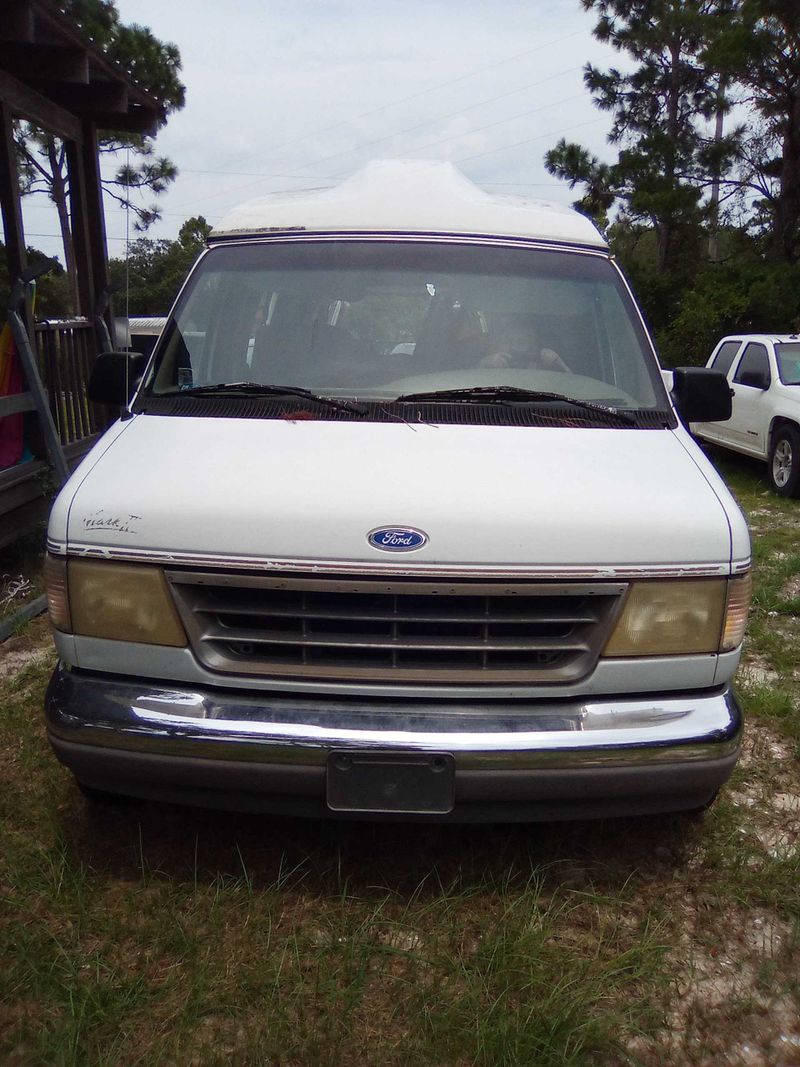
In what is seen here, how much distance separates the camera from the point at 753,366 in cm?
1002

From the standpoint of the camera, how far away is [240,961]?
2467 mm

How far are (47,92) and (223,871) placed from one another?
23.0 feet

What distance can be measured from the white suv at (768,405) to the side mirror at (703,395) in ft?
18.8

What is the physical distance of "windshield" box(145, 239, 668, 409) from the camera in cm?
332

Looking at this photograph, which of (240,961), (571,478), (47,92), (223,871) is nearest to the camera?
(240,961)

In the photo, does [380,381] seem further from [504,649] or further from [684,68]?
[684,68]

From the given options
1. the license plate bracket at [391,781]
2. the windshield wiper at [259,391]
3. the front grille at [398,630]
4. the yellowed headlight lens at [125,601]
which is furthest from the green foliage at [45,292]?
the license plate bracket at [391,781]

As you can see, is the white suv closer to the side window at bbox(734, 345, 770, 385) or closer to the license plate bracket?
the side window at bbox(734, 345, 770, 385)

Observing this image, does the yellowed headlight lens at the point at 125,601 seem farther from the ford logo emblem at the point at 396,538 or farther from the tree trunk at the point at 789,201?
the tree trunk at the point at 789,201

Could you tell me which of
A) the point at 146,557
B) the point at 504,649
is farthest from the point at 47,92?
the point at 504,649

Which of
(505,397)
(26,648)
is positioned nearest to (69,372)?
(26,648)

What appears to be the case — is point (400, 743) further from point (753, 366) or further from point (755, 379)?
point (753, 366)

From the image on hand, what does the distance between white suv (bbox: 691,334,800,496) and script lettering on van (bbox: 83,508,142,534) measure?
7.71 metres

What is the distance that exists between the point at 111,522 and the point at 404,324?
1.40 meters
